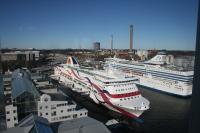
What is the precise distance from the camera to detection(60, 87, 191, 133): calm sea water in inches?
159

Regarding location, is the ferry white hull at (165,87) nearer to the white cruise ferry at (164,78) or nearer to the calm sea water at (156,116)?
the white cruise ferry at (164,78)

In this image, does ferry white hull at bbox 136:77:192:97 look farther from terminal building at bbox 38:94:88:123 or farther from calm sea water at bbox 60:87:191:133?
terminal building at bbox 38:94:88:123

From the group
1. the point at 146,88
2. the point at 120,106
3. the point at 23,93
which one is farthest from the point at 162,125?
the point at 146,88

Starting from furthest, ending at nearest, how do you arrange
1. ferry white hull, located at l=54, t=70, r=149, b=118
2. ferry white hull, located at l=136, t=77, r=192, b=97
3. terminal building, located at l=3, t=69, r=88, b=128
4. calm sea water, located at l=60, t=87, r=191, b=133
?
ferry white hull, located at l=136, t=77, r=192, b=97, ferry white hull, located at l=54, t=70, r=149, b=118, terminal building, located at l=3, t=69, r=88, b=128, calm sea water, located at l=60, t=87, r=191, b=133

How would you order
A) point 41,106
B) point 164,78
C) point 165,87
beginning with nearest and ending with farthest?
point 41,106 → point 165,87 → point 164,78

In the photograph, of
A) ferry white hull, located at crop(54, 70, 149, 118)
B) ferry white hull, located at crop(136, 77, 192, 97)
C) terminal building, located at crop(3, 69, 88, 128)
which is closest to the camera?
terminal building, located at crop(3, 69, 88, 128)

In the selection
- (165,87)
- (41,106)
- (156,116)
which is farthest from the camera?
(165,87)

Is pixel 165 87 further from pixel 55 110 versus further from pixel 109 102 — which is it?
pixel 55 110

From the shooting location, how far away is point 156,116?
4.69 metres

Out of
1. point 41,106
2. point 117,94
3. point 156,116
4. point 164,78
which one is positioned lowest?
point 156,116

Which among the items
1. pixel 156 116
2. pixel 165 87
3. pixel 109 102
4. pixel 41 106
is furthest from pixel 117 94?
pixel 165 87

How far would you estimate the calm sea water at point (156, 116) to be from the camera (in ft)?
13.3

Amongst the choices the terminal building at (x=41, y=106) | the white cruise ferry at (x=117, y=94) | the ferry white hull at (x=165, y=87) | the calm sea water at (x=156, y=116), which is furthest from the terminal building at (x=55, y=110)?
the ferry white hull at (x=165, y=87)

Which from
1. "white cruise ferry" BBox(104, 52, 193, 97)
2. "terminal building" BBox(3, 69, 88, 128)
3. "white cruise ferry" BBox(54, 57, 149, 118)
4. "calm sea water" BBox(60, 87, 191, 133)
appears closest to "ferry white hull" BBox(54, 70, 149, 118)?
"white cruise ferry" BBox(54, 57, 149, 118)
